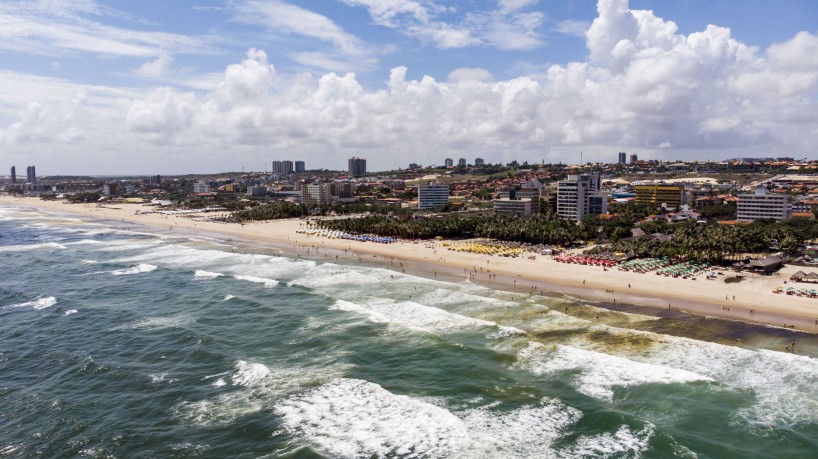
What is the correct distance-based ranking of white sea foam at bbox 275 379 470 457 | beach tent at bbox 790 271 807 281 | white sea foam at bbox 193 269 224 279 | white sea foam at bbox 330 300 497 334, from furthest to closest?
white sea foam at bbox 193 269 224 279 < beach tent at bbox 790 271 807 281 < white sea foam at bbox 330 300 497 334 < white sea foam at bbox 275 379 470 457

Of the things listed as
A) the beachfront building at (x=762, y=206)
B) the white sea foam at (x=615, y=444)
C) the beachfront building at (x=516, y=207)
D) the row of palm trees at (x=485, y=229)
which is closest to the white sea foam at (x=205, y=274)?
the row of palm trees at (x=485, y=229)

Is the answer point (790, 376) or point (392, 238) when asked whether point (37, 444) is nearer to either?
point (790, 376)

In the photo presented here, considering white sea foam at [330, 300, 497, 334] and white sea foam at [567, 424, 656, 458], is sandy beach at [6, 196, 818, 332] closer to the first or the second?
white sea foam at [330, 300, 497, 334]

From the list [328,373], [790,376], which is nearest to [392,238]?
[328,373]

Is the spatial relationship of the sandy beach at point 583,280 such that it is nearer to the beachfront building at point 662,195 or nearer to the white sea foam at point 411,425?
the white sea foam at point 411,425

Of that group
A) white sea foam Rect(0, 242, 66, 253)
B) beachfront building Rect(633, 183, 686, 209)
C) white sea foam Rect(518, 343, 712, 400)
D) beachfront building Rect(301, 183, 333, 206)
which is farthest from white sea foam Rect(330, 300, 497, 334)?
beachfront building Rect(301, 183, 333, 206)

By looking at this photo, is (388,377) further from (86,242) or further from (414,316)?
(86,242)
